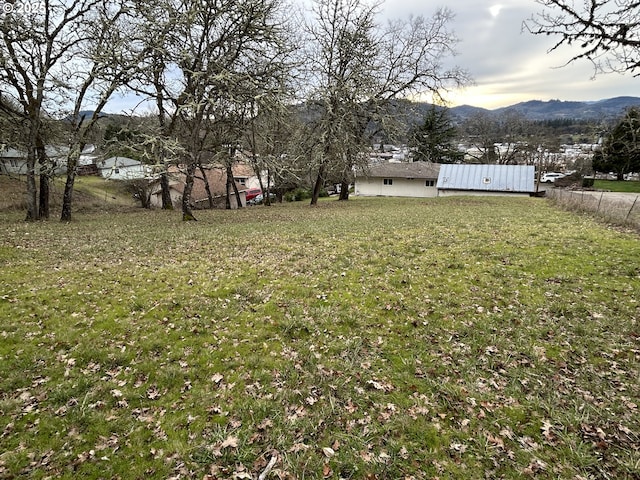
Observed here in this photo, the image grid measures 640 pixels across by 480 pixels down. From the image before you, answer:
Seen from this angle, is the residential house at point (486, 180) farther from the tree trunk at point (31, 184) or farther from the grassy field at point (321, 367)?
the tree trunk at point (31, 184)

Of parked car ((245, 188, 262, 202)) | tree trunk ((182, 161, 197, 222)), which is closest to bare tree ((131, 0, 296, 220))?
tree trunk ((182, 161, 197, 222))

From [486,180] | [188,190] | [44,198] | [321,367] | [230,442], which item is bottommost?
[230,442]

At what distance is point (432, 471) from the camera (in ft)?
10.6

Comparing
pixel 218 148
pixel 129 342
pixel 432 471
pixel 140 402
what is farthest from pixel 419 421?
pixel 218 148

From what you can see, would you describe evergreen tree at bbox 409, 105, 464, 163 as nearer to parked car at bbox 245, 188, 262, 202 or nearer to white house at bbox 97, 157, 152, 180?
parked car at bbox 245, 188, 262, 202

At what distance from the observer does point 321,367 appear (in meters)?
4.77

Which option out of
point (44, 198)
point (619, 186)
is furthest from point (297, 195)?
point (619, 186)

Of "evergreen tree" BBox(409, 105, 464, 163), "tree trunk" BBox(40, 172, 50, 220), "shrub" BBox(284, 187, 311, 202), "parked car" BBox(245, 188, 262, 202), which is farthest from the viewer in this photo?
"parked car" BBox(245, 188, 262, 202)

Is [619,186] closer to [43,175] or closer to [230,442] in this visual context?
[230,442]

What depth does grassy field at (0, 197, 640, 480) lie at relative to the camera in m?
3.37

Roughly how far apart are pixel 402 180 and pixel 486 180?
9.40 metres

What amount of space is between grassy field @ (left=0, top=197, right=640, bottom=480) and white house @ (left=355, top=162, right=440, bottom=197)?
1337 inches

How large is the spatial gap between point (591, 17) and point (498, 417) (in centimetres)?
726

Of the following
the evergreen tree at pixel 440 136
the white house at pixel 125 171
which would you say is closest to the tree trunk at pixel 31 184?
the white house at pixel 125 171
